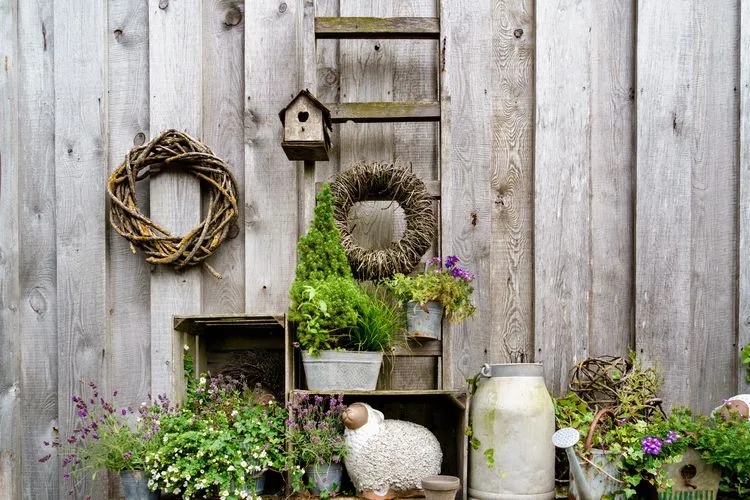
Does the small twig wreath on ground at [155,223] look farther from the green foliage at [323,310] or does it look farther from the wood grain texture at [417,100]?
the wood grain texture at [417,100]

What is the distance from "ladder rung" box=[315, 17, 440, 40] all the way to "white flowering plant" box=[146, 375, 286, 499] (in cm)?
142

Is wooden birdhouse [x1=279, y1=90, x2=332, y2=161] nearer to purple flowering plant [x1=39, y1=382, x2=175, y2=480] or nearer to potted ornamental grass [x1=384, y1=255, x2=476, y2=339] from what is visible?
potted ornamental grass [x1=384, y1=255, x2=476, y2=339]

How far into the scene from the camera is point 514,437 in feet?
8.46

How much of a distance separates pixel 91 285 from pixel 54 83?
2.80 ft

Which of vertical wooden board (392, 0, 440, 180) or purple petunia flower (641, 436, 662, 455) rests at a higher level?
vertical wooden board (392, 0, 440, 180)

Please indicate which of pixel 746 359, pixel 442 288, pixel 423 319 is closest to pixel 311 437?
pixel 423 319

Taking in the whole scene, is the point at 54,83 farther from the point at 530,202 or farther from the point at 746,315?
the point at 746,315

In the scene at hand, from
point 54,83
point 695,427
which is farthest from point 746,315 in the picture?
point 54,83

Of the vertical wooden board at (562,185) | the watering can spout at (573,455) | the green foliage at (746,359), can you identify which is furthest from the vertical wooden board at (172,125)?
the green foliage at (746,359)

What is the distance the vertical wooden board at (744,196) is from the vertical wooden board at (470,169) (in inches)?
40.4

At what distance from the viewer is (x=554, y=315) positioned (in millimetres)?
3133

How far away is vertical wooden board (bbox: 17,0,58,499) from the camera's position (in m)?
3.12

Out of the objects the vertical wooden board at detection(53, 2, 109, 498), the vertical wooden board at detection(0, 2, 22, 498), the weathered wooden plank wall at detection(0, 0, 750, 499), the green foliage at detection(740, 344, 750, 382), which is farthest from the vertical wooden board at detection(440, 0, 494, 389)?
the vertical wooden board at detection(0, 2, 22, 498)

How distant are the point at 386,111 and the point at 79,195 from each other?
1.31 meters
